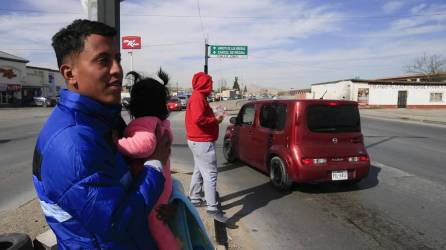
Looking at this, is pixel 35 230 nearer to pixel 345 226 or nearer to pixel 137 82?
pixel 137 82

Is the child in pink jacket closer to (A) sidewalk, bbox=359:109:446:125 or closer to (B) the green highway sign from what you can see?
(A) sidewalk, bbox=359:109:446:125

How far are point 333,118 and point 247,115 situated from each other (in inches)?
92.3

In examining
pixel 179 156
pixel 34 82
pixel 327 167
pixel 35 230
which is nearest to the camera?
pixel 35 230

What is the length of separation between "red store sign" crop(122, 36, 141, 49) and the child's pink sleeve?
168 feet

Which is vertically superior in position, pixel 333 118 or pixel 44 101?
pixel 333 118

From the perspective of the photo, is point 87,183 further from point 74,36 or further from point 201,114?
point 201,114

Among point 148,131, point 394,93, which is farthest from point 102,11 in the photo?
point 394,93

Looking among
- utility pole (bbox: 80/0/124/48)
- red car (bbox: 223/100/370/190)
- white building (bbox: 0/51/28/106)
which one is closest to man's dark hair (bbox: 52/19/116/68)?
utility pole (bbox: 80/0/124/48)

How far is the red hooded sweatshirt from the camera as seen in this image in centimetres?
518

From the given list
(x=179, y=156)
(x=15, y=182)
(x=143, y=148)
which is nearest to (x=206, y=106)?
(x=143, y=148)

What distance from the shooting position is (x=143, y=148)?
1811 mm

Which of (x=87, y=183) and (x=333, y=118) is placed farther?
(x=333, y=118)

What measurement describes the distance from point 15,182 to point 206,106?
475 centimetres

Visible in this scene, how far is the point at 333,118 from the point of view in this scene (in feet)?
24.0
